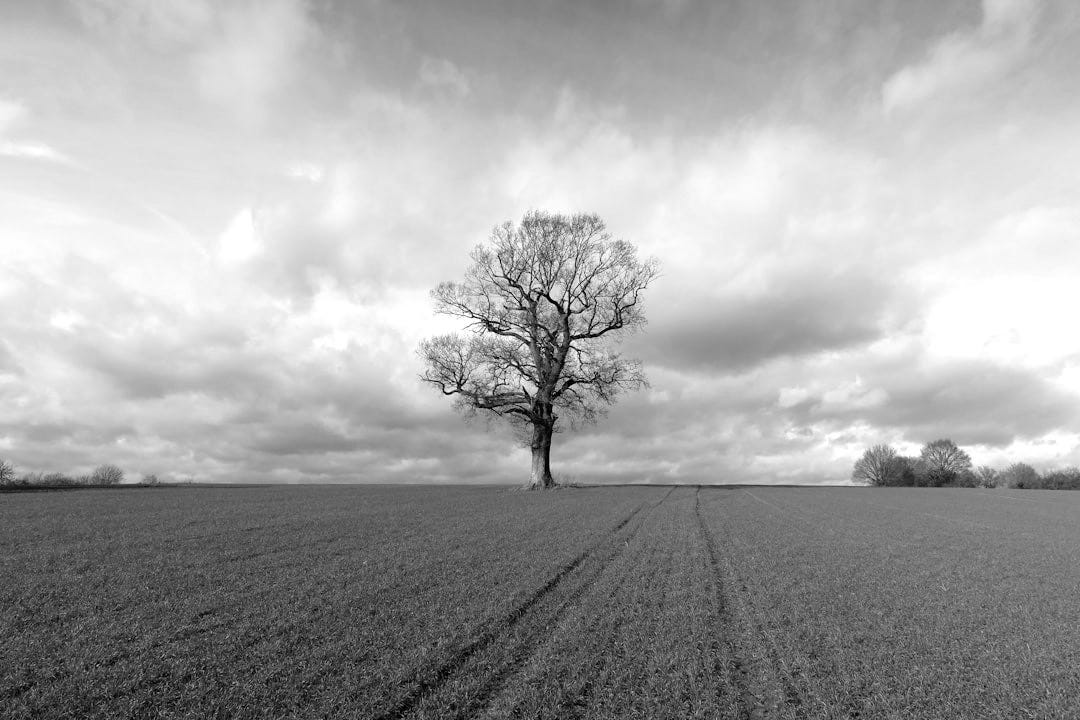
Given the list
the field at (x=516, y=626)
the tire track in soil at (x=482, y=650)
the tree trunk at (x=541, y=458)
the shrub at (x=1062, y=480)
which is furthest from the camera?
the shrub at (x=1062, y=480)

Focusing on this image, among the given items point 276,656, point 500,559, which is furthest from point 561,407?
point 276,656

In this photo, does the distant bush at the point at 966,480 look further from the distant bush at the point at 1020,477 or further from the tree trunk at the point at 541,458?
the tree trunk at the point at 541,458

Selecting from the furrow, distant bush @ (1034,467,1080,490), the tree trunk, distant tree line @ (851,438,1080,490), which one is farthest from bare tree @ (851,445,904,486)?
the furrow

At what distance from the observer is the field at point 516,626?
6.34 meters

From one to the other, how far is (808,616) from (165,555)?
46.9 feet

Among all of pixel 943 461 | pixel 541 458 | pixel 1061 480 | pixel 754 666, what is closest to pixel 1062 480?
pixel 1061 480

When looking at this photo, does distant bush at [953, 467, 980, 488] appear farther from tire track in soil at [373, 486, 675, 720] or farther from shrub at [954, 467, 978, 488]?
tire track in soil at [373, 486, 675, 720]

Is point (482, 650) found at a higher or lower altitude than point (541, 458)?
lower

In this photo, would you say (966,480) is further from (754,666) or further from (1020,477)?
(754,666)

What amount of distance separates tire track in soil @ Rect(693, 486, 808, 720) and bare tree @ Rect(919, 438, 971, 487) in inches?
4084

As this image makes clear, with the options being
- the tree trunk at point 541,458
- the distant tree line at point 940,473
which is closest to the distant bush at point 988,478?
the distant tree line at point 940,473

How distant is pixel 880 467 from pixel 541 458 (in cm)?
8084

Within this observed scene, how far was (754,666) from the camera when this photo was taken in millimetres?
7473

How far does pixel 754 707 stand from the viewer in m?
6.33
